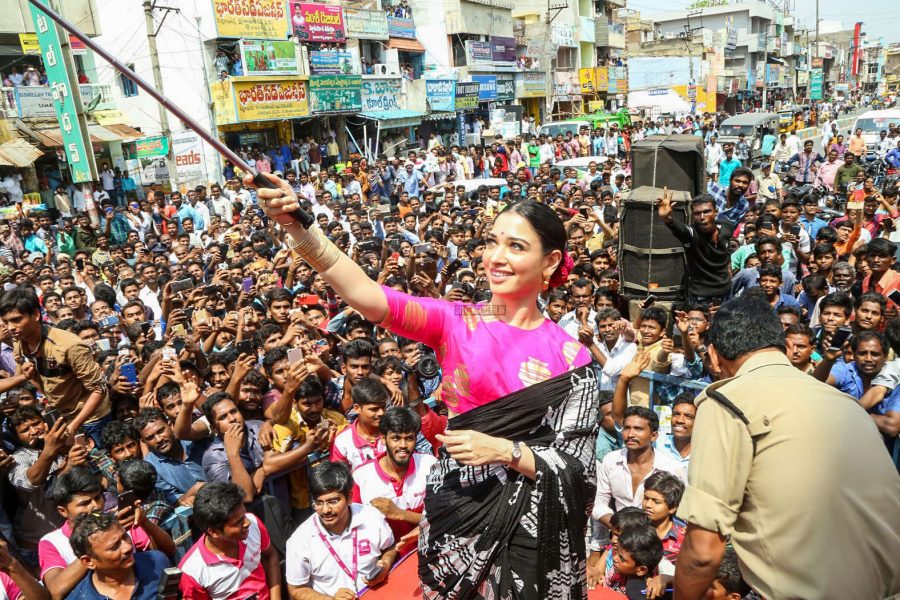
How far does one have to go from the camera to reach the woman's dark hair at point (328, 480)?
3291 mm

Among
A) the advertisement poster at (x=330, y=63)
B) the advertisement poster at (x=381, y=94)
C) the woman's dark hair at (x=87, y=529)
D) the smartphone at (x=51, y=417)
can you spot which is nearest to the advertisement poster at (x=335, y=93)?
the advertisement poster at (x=330, y=63)

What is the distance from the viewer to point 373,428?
4078mm

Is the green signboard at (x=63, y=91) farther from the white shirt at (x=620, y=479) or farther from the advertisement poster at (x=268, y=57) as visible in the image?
the white shirt at (x=620, y=479)

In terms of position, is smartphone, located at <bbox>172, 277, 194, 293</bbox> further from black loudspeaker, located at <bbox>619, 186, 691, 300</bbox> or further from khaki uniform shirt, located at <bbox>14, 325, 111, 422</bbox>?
black loudspeaker, located at <bbox>619, 186, 691, 300</bbox>

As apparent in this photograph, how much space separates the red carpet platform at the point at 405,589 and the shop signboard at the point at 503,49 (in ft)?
99.3

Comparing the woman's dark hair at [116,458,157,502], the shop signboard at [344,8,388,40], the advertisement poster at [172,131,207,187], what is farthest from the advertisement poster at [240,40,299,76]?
the woman's dark hair at [116,458,157,502]

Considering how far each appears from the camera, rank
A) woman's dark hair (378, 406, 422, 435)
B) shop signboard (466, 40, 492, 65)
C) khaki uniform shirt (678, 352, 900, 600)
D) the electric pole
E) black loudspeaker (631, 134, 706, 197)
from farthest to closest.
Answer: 1. shop signboard (466, 40, 492, 65)
2. the electric pole
3. black loudspeaker (631, 134, 706, 197)
4. woman's dark hair (378, 406, 422, 435)
5. khaki uniform shirt (678, 352, 900, 600)

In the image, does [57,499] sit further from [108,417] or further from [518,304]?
[518,304]

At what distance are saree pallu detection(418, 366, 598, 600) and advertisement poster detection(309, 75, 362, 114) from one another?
2083 centimetres

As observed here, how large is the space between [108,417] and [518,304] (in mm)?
3659

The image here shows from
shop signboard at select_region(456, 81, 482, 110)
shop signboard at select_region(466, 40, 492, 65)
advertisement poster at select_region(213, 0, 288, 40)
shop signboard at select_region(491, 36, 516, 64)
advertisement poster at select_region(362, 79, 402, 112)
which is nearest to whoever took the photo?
advertisement poster at select_region(213, 0, 288, 40)

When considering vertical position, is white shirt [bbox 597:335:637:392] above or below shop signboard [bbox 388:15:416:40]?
below

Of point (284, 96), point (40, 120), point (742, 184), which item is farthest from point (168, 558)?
point (284, 96)

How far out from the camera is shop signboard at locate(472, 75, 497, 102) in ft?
97.0
